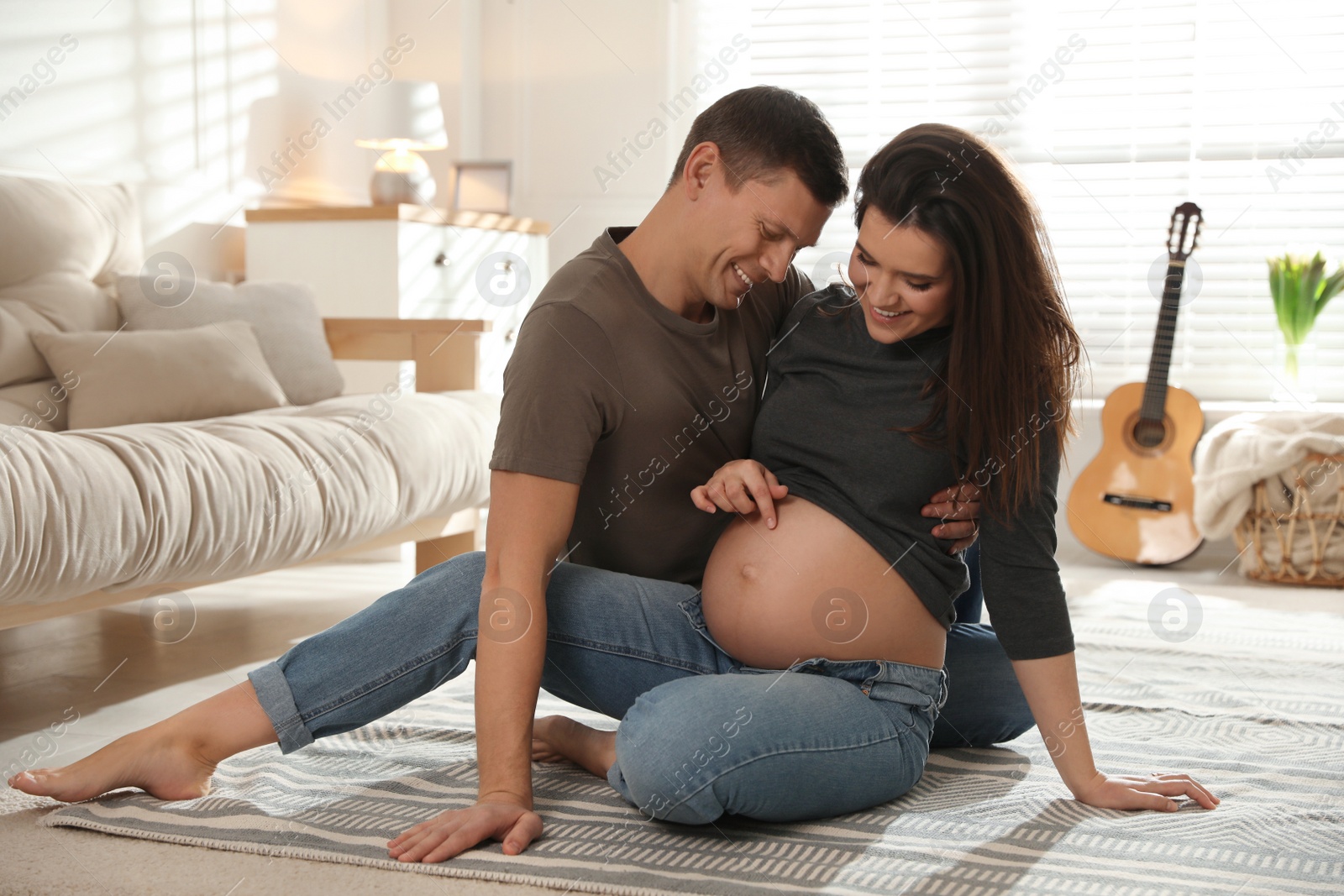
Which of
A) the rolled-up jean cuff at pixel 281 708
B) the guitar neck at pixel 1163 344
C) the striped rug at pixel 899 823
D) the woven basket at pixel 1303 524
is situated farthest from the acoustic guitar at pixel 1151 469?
the rolled-up jean cuff at pixel 281 708

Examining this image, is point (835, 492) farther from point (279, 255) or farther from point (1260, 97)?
point (1260, 97)

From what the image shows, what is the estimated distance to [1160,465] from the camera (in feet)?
10.3

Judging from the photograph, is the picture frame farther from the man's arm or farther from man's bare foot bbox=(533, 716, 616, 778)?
the man's arm

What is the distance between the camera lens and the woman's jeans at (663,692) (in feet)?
3.72

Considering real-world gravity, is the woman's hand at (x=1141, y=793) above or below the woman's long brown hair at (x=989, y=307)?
below

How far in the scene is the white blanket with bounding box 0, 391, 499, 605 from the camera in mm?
1480

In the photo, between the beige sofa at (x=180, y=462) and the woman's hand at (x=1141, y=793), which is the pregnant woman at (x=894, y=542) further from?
the beige sofa at (x=180, y=462)

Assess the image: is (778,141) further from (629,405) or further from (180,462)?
(180,462)

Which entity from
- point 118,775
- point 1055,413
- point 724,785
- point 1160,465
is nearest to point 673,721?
point 724,785

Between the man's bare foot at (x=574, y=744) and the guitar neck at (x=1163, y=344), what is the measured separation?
7.39 ft

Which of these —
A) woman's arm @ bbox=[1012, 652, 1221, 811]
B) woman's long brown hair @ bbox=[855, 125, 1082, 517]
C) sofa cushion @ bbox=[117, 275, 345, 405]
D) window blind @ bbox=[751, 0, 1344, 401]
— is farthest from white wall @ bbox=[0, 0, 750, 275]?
woman's arm @ bbox=[1012, 652, 1221, 811]

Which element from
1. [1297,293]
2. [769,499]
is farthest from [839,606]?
[1297,293]

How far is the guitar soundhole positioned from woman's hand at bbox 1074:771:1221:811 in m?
2.04

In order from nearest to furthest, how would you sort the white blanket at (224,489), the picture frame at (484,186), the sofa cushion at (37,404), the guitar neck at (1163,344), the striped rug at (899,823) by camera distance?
the striped rug at (899,823)
the white blanket at (224,489)
the sofa cushion at (37,404)
the guitar neck at (1163,344)
the picture frame at (484,186)
